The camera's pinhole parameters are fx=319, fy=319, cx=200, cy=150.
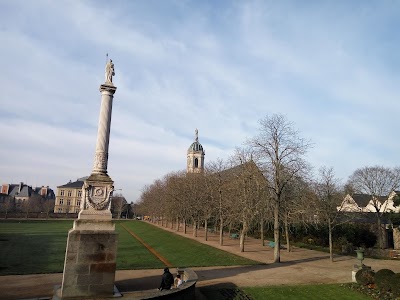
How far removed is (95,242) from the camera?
1321 cm

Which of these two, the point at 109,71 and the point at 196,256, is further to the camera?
the point at 196,256

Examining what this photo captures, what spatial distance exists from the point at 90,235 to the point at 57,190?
116612 mm

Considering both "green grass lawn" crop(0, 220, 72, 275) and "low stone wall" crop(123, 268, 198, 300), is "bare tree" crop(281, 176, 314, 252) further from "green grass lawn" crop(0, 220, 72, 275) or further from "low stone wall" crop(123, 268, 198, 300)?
"green grass lawn" crop(0, 220, 72, 275)

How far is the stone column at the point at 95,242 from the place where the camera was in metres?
12.6

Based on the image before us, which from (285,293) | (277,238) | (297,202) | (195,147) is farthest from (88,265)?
(195,147)

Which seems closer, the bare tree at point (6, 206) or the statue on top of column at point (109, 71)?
the statue on top of column at point (109, 71)

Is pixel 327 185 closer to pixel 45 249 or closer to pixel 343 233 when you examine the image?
pixel 343 233

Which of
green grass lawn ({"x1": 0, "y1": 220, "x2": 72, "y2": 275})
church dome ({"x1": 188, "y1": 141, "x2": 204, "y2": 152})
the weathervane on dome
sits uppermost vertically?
church dome ({"x1": 188, "y1": 141, "x2": 204, "y2": 152})

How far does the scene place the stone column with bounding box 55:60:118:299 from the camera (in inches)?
498

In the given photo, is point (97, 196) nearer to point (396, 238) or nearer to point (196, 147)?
point (396, 238)

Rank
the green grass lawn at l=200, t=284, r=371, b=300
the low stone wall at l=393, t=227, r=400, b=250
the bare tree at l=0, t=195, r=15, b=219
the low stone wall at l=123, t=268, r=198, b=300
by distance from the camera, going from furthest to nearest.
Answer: the bare tree at l=0, t=195, r=15, b=219 → the low stone wall at l=393, t=227, r=400, b=250 → the green grass lawn at l=200, t=284, r=371, b=300 → the low stone wall at l=123, t=268, r=198, b=300

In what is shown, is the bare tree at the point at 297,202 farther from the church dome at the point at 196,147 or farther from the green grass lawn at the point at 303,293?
the church dome at the point at 196,147

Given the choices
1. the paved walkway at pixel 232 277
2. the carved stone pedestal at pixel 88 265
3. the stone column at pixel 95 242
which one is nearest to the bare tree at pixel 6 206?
the paved walkway at pixel 232 277

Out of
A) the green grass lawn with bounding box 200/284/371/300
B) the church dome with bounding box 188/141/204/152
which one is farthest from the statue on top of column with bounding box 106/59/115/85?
the church dome with bounding box 188/141/204/152
